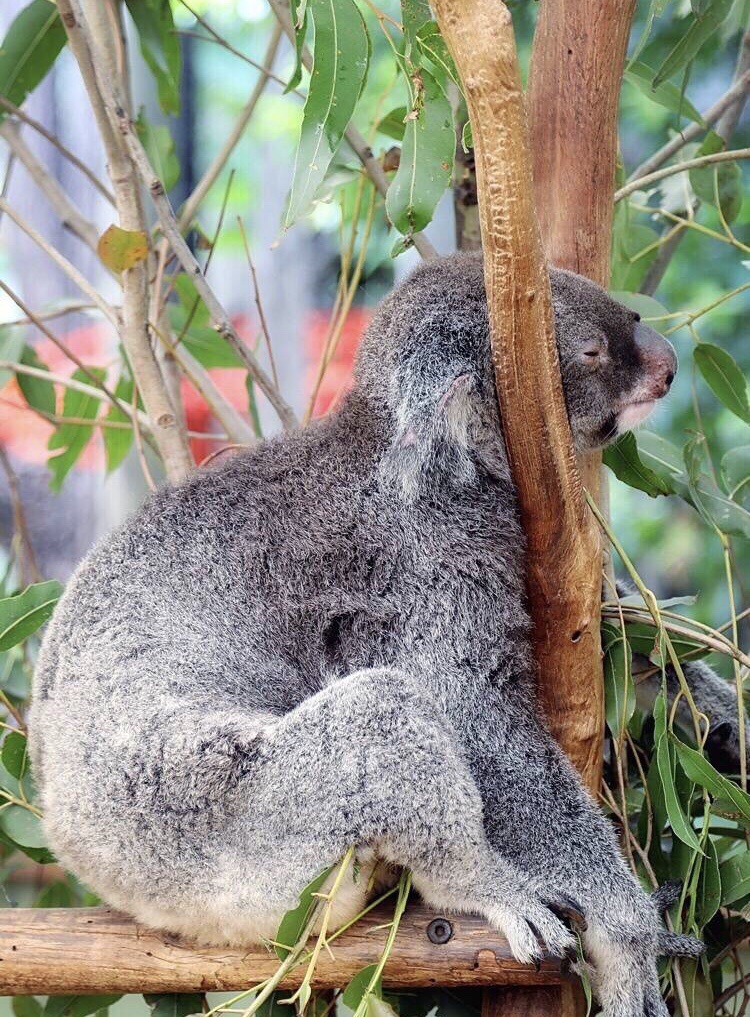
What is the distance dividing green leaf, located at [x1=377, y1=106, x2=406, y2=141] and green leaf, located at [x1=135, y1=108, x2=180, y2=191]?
564 millimetres

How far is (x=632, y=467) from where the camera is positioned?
2.21 meters

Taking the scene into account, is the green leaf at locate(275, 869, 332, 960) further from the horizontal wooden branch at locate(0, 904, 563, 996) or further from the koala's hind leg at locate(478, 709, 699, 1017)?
the koala's hind leg at locate(478, 709, 699, 1017)

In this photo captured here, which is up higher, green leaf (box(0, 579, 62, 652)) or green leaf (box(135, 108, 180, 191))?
green leaf (box(135, 108, 180, 191))

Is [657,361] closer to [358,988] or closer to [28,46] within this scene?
[358,988]

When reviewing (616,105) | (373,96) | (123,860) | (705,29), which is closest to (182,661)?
(123,860)

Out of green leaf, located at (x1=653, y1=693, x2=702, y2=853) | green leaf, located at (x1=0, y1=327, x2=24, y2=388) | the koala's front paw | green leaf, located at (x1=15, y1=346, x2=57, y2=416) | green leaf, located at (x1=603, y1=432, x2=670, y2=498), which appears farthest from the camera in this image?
green leaf, located at (x1=15, y1=346, x2=57, y2=416)

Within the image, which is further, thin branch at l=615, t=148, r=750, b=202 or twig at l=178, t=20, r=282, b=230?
twig at l=178, t=20, r=282, b=230

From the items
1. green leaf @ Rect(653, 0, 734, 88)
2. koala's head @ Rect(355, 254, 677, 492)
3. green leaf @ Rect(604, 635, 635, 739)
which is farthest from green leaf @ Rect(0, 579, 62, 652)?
green leaf @ Rect(653, 0, 734, 88)

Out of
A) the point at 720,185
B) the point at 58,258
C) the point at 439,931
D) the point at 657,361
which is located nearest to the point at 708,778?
the point at 439,931

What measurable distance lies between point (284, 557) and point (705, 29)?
1.28 metres

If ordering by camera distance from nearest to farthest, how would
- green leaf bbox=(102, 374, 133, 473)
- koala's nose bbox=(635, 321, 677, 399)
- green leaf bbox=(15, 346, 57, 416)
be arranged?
koala's nose bbox=(635, 321, 677, 399), green leaf bbox=(15, 346, 57, 416), green leaf bbox=(102, 374, 133, 473)

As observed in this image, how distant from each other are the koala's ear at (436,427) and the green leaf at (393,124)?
823mm

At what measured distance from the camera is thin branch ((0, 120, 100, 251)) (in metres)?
2.53

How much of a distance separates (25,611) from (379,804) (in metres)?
0.86
